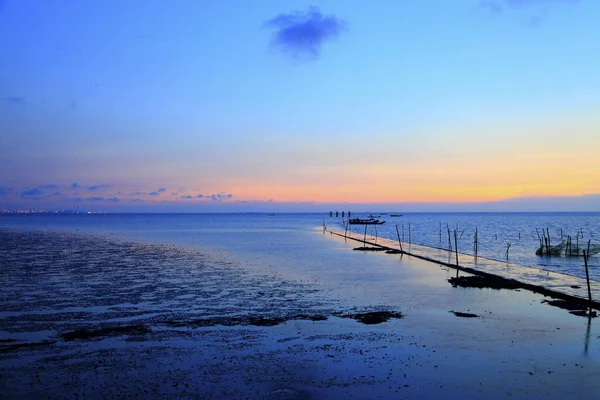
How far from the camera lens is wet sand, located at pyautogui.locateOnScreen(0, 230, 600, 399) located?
9383 millimetres

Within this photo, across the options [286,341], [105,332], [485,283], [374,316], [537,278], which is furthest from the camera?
[537,278]

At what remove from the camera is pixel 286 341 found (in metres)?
12.6

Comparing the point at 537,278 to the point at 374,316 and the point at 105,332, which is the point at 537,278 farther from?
the point at 105,332

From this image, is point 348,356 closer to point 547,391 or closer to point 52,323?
point 547,391

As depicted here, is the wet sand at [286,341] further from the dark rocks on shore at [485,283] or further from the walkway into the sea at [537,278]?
the walkway into the sea at [537,278]

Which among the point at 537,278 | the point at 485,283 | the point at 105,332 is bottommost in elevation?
the point at 537,278

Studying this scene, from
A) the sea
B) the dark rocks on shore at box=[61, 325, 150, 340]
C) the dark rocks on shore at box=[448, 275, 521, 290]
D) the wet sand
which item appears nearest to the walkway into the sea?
the dark rocks on shore at box=[448, 275, 521, 290]

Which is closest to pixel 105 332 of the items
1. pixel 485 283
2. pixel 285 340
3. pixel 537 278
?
pixel 285 340

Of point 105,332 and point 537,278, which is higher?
point 105,332

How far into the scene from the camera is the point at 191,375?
32.6 ft

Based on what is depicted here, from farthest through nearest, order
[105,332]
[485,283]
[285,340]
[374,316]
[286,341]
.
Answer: [485,283]
[374,316]
[105,332]
[285,340]
[286,341]

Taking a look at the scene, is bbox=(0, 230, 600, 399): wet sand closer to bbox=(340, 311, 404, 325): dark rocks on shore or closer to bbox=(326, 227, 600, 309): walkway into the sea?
bbox=(340, 311, 404, 325): dark rocks on shore

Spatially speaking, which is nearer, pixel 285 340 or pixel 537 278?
pixel 285 340

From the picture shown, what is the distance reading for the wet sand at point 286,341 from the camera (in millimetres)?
9383
